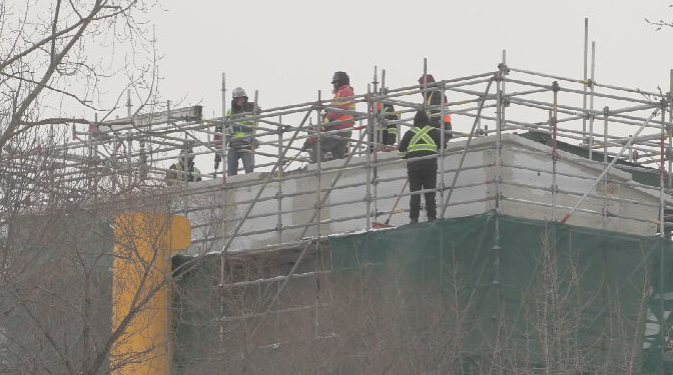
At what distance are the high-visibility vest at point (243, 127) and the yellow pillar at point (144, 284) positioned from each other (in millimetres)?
2156

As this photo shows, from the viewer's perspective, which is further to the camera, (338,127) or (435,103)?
(338,127)

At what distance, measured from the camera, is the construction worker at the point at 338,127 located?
114 feet

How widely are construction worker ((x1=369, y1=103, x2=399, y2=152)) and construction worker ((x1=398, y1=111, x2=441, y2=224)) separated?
90 centimetres

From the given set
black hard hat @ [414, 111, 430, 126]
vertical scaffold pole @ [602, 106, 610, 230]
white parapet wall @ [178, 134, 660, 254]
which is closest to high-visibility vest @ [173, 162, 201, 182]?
white parapet wall @ [178, 134, 660, 254]

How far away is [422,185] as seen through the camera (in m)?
32.2

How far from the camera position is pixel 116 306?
33.1m

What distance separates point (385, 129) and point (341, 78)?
1192 mm

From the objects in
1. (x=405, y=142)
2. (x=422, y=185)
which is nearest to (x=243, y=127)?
(x=405, y=142)

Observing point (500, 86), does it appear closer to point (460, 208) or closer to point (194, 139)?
point (460, 208)

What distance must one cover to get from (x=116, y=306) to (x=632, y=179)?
30.2ft

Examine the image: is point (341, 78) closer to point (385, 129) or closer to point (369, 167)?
point (385, 129)

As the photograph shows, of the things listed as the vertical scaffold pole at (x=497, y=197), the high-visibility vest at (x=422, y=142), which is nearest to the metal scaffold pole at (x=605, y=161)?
the vertical scaffold pole at (x=497, y=197)

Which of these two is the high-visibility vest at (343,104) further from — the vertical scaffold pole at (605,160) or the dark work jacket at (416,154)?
the vertical scaffold pole at (605,160)

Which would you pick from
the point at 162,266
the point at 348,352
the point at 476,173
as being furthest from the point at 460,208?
the point at 162,266
